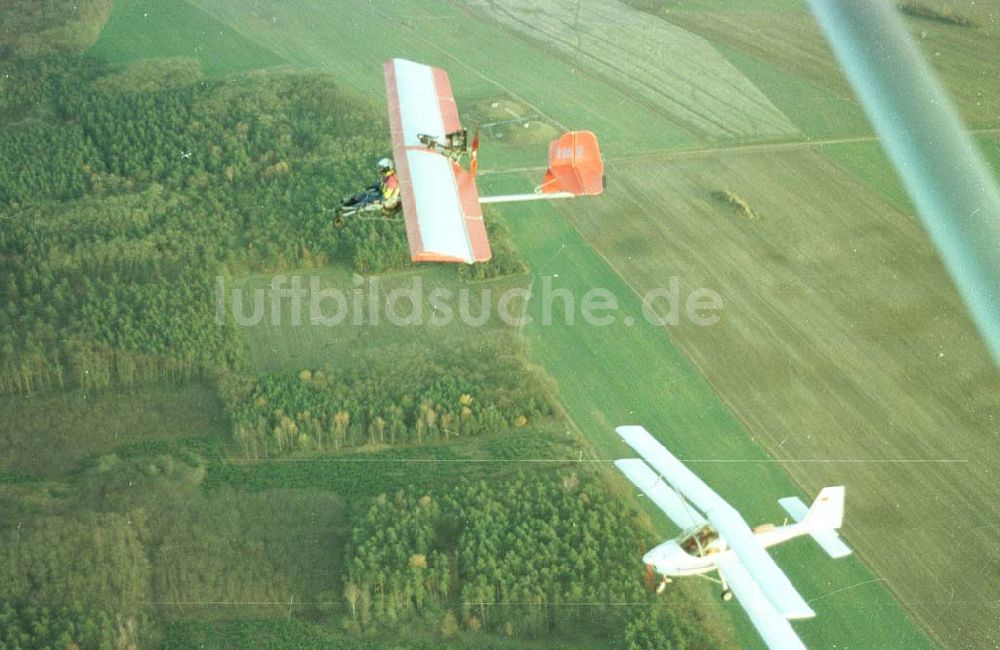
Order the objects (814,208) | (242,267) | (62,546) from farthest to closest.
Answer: (814,208) → (242,267) → (62,546)

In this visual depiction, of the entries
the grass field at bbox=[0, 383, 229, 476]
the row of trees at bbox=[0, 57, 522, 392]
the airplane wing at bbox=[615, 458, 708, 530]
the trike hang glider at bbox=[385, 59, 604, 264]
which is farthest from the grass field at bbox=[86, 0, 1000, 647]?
the trike hang glider at bbox=[385, 59, 604, 264]

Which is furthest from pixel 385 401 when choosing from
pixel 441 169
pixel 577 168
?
pixel 577 168

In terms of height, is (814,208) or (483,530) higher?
(814,208)

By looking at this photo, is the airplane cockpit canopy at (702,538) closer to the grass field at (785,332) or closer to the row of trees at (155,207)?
the grass field at (785,332)

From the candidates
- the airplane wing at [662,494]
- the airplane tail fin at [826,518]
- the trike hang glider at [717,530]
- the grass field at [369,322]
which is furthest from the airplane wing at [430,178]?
the airplane tail fin at [826,518]

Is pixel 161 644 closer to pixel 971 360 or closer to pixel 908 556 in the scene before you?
pixel 908 556

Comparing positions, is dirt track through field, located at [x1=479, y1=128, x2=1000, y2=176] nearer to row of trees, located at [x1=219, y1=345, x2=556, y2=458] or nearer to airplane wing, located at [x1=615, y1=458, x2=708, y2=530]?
row of trees, located at [x1=219, y1=345, x2=556, y2=458]

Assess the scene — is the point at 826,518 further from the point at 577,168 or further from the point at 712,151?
the point at 712,151

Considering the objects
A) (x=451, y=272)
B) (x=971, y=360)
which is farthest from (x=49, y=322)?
(x=971, y=360)
